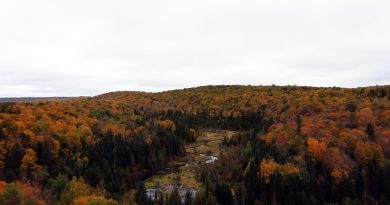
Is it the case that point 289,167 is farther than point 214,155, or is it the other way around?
point 214,155

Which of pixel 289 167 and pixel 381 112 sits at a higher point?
pixel 381 112

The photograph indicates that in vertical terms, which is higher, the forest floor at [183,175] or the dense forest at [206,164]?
the dense forest at [206,164]

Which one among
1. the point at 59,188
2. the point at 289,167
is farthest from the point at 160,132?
the point at 59,188

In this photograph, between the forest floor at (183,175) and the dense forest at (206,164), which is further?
the forest floor at (183,175)

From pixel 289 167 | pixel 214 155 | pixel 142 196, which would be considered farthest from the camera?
pixel 214 155

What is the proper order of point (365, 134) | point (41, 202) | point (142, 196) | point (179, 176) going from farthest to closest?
1. point (365, 134)
2. point (179, 176)
3. point (142, 196)
4. point (41, 202)

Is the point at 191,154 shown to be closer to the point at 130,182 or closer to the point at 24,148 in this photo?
the point at 130,182

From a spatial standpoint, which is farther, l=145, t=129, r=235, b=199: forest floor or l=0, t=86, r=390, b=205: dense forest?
l=145, t=129, r=235, b=199: forest floor

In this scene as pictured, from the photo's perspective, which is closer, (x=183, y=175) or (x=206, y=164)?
(x=183, y=175)

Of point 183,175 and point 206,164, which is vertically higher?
point 206,164

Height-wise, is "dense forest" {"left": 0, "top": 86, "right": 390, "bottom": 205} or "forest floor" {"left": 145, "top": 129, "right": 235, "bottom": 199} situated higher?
"dense forest" {"left": 0, "top": 86, "right": 390, "bottom": 205}
